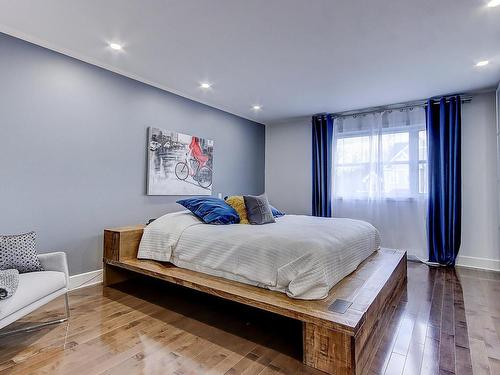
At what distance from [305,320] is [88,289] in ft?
7.60

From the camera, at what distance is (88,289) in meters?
2.87

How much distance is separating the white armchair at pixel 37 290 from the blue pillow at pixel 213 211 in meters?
1.25

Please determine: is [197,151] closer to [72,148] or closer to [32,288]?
[72,148]

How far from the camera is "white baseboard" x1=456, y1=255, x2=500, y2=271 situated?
144 inches

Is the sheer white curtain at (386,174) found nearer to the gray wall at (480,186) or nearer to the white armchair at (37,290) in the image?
the gray wall at (480,186)

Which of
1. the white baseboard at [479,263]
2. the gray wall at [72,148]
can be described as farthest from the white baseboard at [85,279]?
the white baseboard at [479,263]

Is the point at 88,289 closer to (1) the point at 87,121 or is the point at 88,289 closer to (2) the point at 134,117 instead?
(1) the point at 87,121

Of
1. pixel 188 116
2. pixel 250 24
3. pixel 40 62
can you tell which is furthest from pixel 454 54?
pixel 40 62

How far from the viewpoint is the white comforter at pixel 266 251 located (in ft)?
6.23

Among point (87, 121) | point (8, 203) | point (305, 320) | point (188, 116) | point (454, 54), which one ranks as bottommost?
point (305, 320)

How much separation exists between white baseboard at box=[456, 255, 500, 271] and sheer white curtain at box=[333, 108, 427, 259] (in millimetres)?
433

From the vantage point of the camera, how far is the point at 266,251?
82.2 inches

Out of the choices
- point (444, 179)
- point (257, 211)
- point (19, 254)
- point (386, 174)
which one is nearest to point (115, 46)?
point (19, 254)

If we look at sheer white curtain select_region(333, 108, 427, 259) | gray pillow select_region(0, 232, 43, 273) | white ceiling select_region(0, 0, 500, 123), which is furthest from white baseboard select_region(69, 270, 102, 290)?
sheer white curtain select_region(333, 108, 427, 259)
